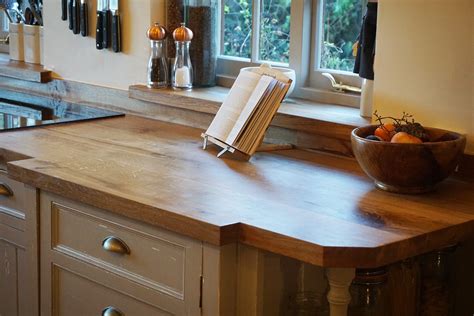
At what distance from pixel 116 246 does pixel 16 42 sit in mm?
1944

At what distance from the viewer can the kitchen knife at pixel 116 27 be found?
10.4 feet

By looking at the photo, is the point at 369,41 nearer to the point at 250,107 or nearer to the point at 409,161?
the point at 250,107

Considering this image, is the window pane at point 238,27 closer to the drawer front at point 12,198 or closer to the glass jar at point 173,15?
the glass jar at point 173,15

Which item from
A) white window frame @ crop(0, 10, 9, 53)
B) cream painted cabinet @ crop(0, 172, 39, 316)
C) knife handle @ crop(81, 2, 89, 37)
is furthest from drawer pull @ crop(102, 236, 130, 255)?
white window frame @ crop(0, 10, 9, 53)

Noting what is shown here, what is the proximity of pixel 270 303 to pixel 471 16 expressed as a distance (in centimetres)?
84

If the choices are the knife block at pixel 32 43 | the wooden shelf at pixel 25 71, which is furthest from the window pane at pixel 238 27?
the knife block at pixel 32 43

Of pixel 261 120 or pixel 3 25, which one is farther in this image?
pixel 3 25

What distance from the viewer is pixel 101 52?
329 cm

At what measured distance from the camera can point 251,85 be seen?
2.46 meters

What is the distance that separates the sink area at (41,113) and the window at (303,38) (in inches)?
20.5

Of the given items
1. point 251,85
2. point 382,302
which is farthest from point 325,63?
point 382,302

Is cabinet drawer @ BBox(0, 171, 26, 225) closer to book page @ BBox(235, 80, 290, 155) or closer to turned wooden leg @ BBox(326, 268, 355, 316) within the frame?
book page @ BBox(235, 80, 290, 155)

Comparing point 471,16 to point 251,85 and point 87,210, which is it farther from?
point 87,210

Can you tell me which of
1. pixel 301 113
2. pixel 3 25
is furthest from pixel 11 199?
pixel 3 25
